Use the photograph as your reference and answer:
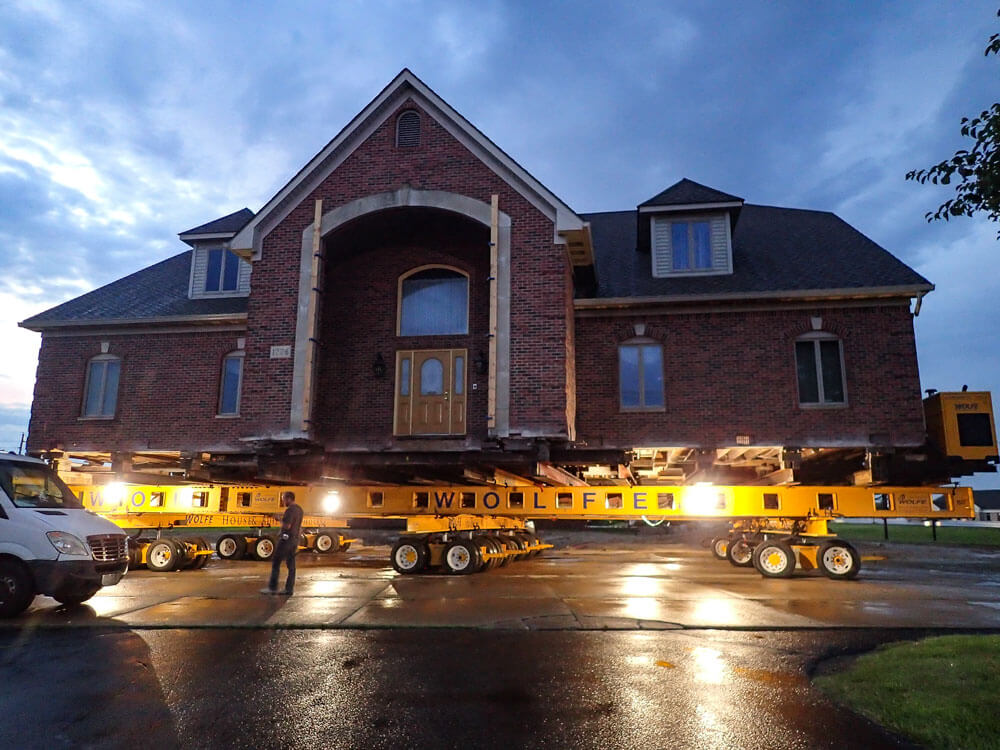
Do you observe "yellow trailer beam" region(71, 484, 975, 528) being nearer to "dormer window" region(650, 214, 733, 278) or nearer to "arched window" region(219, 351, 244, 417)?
"arched window" region(219, 351, 244, 417)

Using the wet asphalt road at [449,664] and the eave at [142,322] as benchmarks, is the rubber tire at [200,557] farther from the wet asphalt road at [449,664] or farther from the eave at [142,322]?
the eave at [142,322]

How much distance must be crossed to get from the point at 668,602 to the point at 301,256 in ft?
33.7

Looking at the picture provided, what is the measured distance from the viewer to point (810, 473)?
1953 centimetres

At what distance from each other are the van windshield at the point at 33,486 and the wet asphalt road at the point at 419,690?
7.86 feet

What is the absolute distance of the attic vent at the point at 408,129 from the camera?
15.6 metres

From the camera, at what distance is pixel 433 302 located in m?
16.3

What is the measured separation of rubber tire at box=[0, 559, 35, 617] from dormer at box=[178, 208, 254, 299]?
11.7 meters

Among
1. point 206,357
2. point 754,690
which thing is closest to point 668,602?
point 754,690

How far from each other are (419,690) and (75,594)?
741 cm

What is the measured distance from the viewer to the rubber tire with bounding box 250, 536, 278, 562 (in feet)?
78.2

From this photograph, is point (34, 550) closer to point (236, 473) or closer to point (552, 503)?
point (236, 473)

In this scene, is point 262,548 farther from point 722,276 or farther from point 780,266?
point 780,266

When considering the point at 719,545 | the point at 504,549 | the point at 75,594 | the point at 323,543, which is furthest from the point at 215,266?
the point at 719,545

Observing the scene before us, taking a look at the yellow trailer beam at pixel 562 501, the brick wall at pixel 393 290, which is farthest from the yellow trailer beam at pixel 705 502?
the brick wall at pixel 393 290
